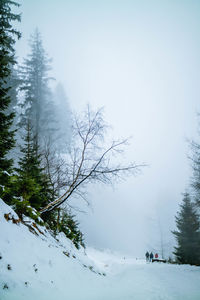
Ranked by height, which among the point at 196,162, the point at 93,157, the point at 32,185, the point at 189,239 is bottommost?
the point at 189,239

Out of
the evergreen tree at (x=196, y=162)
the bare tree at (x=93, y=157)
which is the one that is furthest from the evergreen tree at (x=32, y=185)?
the evergreen tree at (x=196, y=162)

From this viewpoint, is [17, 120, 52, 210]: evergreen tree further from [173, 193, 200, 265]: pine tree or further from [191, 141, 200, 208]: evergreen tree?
[173, 193, 200, 265]: pine tree

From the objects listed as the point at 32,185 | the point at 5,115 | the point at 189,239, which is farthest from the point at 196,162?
the point at 5,115

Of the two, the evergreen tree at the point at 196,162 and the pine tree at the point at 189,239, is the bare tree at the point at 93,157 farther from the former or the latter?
the pine tree at the point at 189,239

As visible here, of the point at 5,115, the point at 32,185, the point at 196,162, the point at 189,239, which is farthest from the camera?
→ the point at 189,239

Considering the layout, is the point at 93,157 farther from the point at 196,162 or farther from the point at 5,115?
the point at 196,162

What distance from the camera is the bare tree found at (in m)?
6.75

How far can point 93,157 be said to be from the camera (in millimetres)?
7055

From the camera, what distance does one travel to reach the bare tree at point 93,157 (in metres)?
6.75

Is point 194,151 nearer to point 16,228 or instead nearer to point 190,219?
point 190,219

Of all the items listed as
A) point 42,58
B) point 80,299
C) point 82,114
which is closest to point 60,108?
point 42,58

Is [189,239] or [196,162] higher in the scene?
[196,162]

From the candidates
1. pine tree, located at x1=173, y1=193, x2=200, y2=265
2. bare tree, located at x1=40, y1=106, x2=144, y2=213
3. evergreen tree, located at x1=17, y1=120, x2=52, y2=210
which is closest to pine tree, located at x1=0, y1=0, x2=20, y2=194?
evergreen tree, located at x1=17, y1=120, x2=52, y2=210

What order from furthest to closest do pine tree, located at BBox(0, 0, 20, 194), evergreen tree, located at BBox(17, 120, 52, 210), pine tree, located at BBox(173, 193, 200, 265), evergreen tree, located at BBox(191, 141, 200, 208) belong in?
pine tree, located at BBox(173, 193, 200, 265) → evergreen tree, located at BBox(191, 141, 200, 208) → pine tree, located at BBox(0, 0, 20, 194) → evergreen tree, located at BBox(17, 120, 52, 210)
